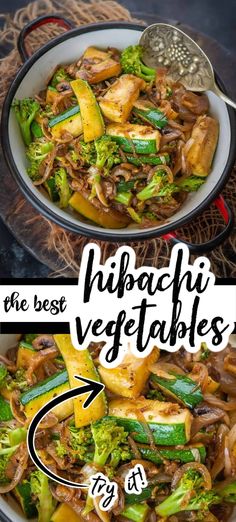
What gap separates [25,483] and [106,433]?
190mm

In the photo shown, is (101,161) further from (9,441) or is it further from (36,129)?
(9,441)

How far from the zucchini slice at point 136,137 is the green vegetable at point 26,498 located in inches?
28.0

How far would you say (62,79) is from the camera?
1632mm

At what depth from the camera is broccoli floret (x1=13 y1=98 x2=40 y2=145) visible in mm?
1591

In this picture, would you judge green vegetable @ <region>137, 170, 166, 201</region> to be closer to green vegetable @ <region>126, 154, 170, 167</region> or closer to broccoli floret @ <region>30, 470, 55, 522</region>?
green vegetable @ <region>126, 154, 170, 167</region>

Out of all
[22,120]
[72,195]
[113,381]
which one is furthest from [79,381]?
[22,120]

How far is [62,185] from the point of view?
1555 mm

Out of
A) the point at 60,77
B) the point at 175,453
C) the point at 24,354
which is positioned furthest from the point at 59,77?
the point at 175,453

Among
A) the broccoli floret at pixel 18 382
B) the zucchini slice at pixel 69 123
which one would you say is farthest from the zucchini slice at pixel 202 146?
the broccoli floret at pixel 18 382

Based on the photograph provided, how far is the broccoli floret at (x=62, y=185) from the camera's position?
1553 millimetres

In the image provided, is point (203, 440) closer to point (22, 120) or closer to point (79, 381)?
point (79, 381)

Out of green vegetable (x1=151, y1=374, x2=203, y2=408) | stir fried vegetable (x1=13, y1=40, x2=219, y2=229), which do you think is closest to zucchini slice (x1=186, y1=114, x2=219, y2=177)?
stir fried vegetable (x1=13, y1=40, x2=219, y2=229)

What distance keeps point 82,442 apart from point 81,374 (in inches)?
5.1

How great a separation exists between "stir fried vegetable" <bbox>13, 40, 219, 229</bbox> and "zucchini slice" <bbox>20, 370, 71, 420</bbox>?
0.35m
